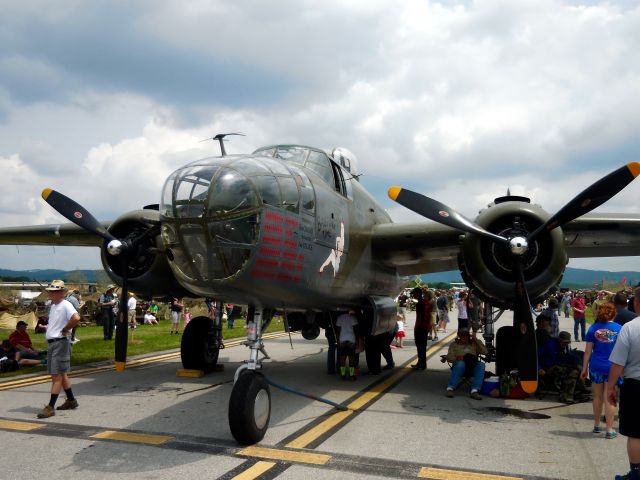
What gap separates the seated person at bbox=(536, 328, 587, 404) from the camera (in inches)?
321

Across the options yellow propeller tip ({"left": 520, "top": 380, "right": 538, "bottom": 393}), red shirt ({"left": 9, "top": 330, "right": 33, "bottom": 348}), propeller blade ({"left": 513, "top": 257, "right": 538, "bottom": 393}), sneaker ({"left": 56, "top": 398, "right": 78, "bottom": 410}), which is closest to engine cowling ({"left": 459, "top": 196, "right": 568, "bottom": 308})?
propeller blade ({"left": 513, "top": 257, "right": 538, "bottom": 393})

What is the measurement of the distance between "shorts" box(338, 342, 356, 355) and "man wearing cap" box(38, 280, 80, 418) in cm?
468

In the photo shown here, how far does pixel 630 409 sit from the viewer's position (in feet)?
13.7

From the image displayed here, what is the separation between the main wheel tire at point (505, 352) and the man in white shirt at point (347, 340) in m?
2.69

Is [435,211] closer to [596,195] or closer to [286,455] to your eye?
[596,195]

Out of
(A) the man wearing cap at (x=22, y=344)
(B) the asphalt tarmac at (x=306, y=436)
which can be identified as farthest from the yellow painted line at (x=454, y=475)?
(A) the man wearing cap at (x=22, y=344)

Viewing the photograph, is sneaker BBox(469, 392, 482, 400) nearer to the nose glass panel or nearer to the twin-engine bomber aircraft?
the twin-engine bomber aircraft

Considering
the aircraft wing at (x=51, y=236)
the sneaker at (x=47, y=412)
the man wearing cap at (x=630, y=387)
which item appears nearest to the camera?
the man wearing cap at (x=630, y=387)

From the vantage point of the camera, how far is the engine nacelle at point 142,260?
9430 millimetres

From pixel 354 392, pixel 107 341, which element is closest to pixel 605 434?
pixel 354 392

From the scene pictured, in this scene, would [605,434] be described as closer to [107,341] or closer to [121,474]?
[121,474]

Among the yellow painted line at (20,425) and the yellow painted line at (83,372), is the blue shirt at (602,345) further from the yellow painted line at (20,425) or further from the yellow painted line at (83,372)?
the yellow painted line at (83,372)

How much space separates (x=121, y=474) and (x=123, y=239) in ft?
18.6

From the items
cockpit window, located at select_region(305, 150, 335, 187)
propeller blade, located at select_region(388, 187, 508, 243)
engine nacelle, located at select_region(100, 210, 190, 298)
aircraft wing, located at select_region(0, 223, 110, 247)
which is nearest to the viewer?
propeller blade, located at select_region(388, 187, 508, 243)
